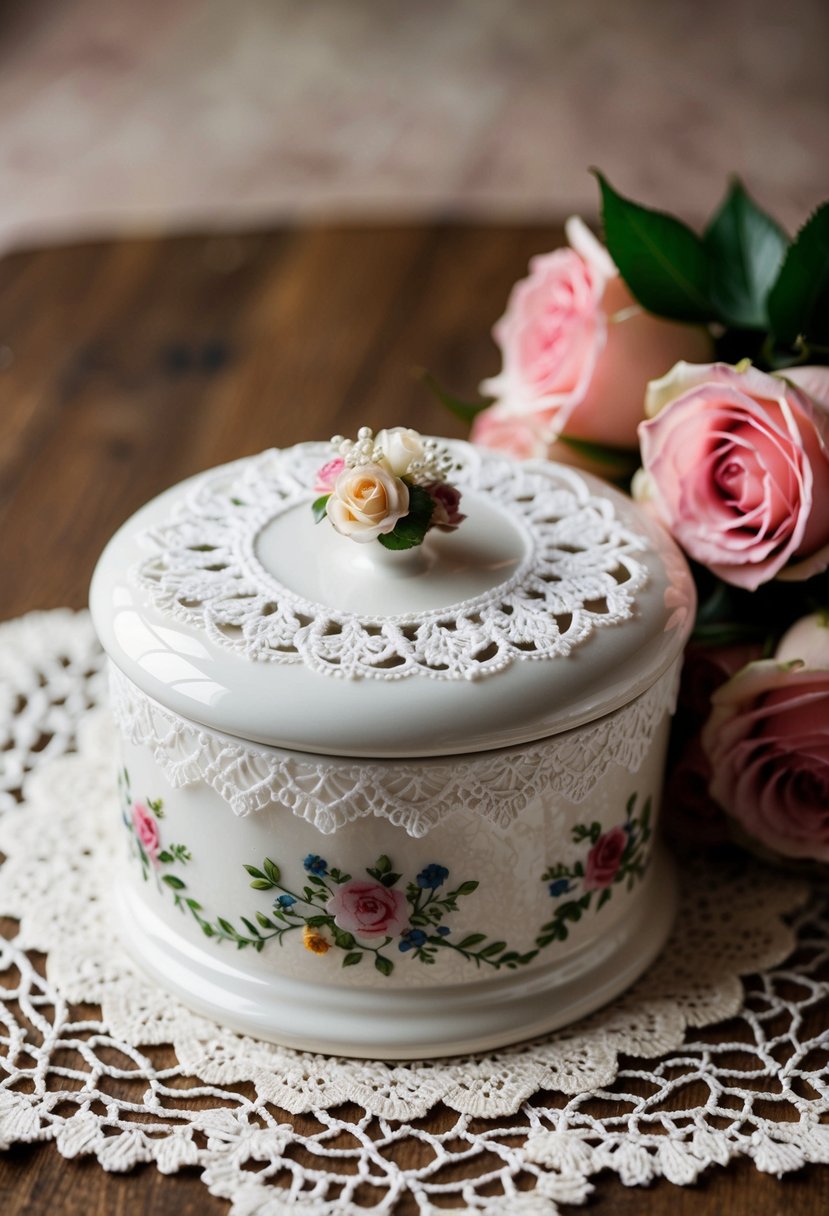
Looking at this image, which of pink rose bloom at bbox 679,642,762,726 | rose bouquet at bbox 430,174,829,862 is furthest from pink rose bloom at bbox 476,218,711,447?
pink rose bloom at bbox 679,642,762,726

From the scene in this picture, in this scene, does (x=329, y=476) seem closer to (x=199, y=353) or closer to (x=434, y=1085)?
(x=434, y=1085)

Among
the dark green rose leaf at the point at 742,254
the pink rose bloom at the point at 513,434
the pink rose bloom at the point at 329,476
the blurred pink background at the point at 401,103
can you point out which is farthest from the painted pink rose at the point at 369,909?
the blurred pink background at the point at 401,103

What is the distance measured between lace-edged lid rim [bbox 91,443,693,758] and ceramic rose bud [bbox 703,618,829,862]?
3.4 inches

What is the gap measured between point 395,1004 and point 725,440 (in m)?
0.40

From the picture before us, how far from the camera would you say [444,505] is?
2.63 ft

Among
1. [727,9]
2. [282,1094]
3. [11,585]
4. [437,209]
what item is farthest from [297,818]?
[727,9]

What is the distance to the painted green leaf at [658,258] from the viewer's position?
3.02 ft

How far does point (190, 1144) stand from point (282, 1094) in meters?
0.06

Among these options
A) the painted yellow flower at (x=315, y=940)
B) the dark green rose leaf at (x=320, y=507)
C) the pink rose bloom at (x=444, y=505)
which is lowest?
the painted yellow flower at (x=315, y=940)

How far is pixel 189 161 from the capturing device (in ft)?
10.9

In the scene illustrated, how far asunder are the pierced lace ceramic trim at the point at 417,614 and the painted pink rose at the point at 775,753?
0.12 metres

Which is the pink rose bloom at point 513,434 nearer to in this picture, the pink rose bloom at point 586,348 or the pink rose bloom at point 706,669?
the pink rose bloom at point 586,348

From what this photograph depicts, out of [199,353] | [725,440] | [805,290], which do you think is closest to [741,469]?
[725,440]

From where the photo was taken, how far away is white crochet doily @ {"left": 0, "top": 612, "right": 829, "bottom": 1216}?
0.73 metres
